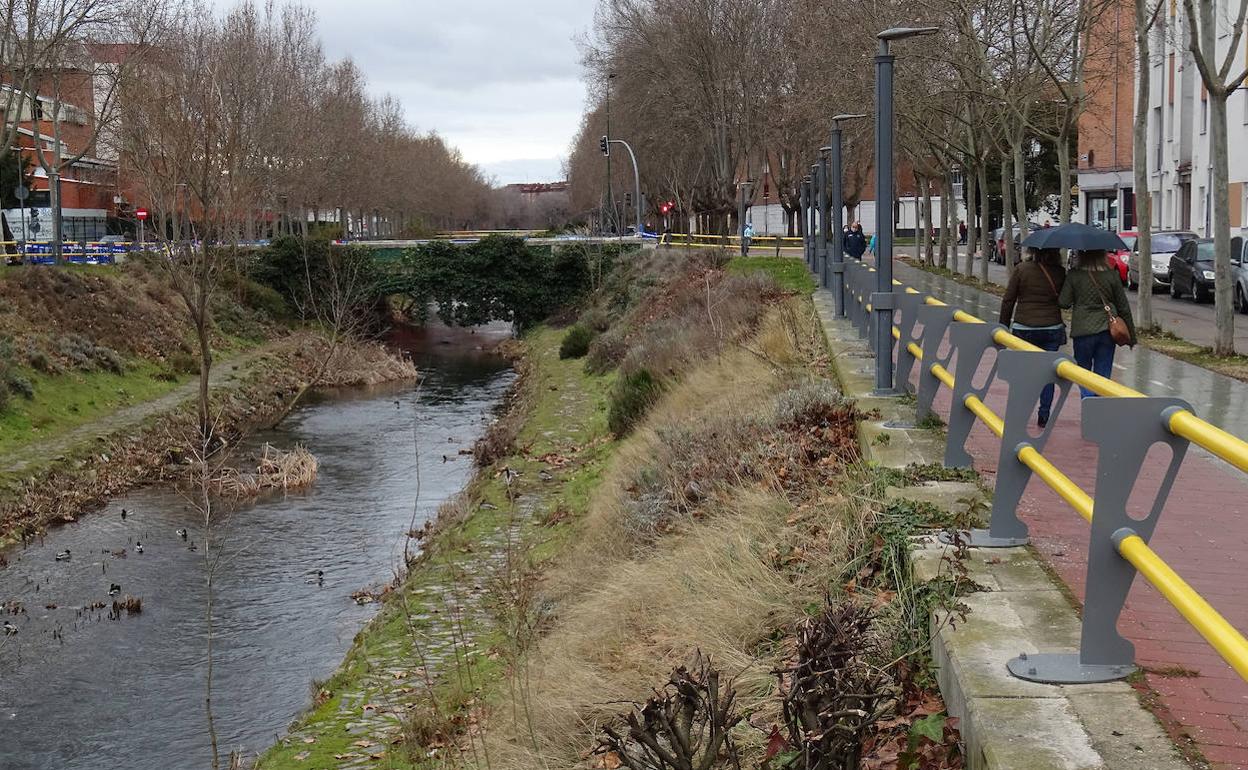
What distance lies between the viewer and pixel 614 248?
59906 mm

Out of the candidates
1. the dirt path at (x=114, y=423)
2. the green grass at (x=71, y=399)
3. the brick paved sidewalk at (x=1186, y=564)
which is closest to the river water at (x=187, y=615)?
the dirt path at (x=114, y=423)

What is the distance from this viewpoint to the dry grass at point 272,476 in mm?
22766

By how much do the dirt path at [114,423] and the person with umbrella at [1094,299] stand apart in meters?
17.8

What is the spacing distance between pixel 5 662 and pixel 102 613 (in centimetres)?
183

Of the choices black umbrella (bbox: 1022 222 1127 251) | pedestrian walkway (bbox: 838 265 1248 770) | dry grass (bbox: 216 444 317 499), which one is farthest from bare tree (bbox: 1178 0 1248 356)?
dry grass (bbox: 216 444 317 499)

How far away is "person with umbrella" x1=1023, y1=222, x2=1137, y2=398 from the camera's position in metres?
11.7

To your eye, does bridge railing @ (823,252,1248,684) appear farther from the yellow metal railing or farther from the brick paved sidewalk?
the brick paved sidewalk

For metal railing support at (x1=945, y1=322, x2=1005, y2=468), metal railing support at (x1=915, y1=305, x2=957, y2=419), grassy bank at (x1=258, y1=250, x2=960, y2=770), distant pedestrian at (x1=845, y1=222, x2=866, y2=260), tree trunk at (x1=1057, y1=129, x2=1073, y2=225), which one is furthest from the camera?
distant pedestrian at (x1=845, y1=222, x2=866, y2=260)

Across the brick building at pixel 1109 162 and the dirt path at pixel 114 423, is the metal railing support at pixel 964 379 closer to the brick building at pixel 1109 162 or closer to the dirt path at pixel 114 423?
the dirt path at pixel 114 423

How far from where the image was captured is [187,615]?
52.0 feet

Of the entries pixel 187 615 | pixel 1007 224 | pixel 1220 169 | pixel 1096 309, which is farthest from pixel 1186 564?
pixel 1007 224

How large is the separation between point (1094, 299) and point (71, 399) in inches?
938

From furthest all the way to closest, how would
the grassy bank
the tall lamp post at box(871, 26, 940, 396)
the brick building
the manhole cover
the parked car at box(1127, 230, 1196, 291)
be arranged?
the brick building → the parked car at box(1127, 230, 1196, 291) → the tall lamp post at box(871, 26, 940, 396) → the manhole cover → the grassy bank

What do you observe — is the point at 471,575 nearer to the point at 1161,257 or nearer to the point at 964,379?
the point at 964,379
